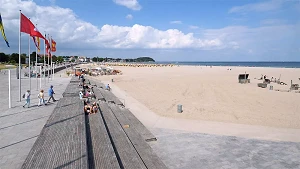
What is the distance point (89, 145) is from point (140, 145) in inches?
64.1

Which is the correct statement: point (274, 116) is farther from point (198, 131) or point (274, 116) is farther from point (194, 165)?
point (194, 165)

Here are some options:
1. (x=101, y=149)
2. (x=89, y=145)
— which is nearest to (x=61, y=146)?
(x=89, y=145)

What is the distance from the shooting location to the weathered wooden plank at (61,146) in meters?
5.13

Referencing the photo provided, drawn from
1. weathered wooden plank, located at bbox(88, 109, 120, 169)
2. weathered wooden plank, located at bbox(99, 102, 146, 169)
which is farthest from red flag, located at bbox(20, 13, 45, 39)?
weathered wooden plank, located at bbox(88, 109, 120, 169)

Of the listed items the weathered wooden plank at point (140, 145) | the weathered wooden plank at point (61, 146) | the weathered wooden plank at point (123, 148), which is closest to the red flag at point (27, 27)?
the weathered wooden plank at point (61, 146)

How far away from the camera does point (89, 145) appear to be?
270 inches

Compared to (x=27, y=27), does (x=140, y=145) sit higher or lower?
lower

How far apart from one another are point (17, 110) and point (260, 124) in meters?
12.4

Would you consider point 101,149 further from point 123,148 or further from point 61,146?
point 61,146

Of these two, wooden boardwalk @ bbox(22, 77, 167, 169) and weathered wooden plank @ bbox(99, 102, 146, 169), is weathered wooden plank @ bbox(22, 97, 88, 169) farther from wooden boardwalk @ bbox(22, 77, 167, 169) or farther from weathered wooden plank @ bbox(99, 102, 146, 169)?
weathered wooden plank @ bbox(99, 102, 146, 169)

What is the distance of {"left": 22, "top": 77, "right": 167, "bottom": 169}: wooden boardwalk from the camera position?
536cm

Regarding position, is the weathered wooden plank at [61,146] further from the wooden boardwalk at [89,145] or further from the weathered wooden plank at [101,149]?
the weathered wooden plank at [101,149]

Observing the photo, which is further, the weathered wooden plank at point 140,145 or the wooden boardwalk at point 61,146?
the weathered wooden plank at point 140,145

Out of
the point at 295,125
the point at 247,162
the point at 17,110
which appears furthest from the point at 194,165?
the point at 17,110
